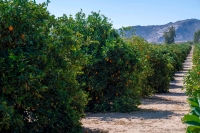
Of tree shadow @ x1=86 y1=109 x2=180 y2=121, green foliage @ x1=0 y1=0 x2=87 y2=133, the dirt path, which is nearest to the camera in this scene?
green foliage @ x1=0 y1=0 x2=87 y2=133

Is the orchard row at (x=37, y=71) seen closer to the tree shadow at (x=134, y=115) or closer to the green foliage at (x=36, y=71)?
the green foliage at (x=36, y=71)

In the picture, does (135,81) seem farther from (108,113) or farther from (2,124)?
(2,124)

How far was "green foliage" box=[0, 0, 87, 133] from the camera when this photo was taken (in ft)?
17.8

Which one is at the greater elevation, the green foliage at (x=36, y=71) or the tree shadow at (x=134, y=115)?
the green foliage at (x=36, y=71)

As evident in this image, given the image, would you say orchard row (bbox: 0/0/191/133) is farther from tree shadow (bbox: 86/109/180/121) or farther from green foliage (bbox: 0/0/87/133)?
tree shadow (bbox: 86/109/180/121)

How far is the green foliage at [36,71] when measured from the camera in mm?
5414

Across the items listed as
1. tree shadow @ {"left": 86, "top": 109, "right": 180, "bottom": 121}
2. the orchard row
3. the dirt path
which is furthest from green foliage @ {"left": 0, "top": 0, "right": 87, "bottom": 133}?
tree shadow @ {"left": 86, "top": 109, "right": 180, "bottom": 121}

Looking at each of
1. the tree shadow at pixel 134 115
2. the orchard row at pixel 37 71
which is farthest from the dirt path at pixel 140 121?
the orchard row at pixel 37 71

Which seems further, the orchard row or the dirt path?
the dirt path

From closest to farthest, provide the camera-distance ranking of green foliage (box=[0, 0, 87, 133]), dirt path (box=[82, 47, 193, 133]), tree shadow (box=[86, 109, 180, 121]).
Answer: green foliage (box=[0, 0, 87, 133])
dirt path (box=[82, 47, 193, 133])
tree shadow (box=[86, 109, 180, 121])

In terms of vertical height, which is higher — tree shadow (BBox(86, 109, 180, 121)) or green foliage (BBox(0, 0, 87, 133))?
green foliage (BBox(0, 0, 87, 133))

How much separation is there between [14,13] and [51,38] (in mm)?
746

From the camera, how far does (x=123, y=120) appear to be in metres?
8.98

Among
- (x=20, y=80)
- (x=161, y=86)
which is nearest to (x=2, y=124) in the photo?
(x=20, y=80)
